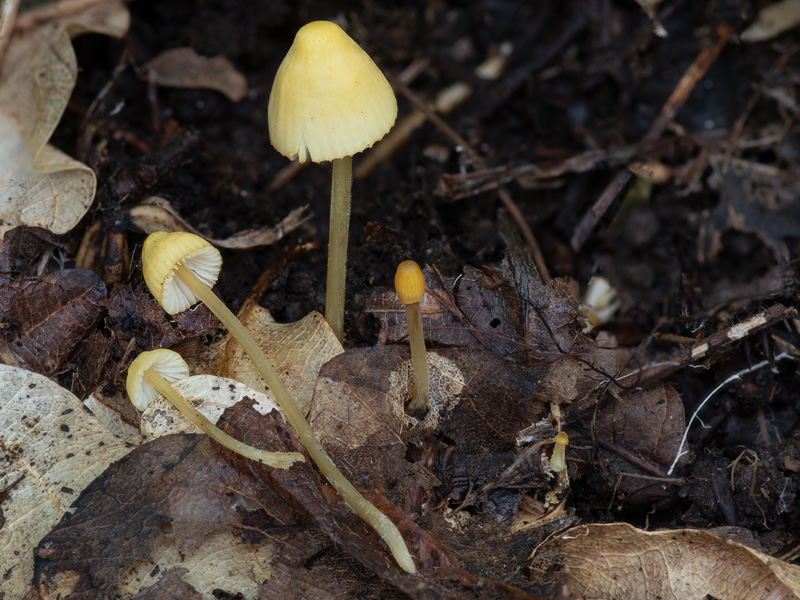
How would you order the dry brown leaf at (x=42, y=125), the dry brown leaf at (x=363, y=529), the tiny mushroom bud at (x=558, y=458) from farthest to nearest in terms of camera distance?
the dry brown leaf at (x=42, y=125), the tiny mushroom bud at (x=558, y=458), the dry brown leaf at (x=363, y=529)

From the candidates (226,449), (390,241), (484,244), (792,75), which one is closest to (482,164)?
(484,244)

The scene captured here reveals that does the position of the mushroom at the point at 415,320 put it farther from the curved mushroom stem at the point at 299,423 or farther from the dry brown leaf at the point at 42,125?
the dry brown leaf at the point at 42,125

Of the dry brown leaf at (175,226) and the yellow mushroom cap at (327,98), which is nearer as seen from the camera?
the yellow mushroom cap at (327,98)

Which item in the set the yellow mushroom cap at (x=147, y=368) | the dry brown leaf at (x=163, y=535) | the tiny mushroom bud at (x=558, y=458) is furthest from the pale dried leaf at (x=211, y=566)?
the tiny mushroom bud at (x=558, y=458)

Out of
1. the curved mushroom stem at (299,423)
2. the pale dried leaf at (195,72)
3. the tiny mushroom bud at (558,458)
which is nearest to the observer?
the curved mushroom stem at (299,423)

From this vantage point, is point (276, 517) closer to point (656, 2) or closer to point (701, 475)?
point (701, 475)

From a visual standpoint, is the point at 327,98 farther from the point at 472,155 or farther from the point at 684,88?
the point at 684,88

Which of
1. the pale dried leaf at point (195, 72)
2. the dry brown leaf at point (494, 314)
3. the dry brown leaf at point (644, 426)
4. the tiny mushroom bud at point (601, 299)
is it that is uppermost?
the pale dried leaf at point (195, 72)
